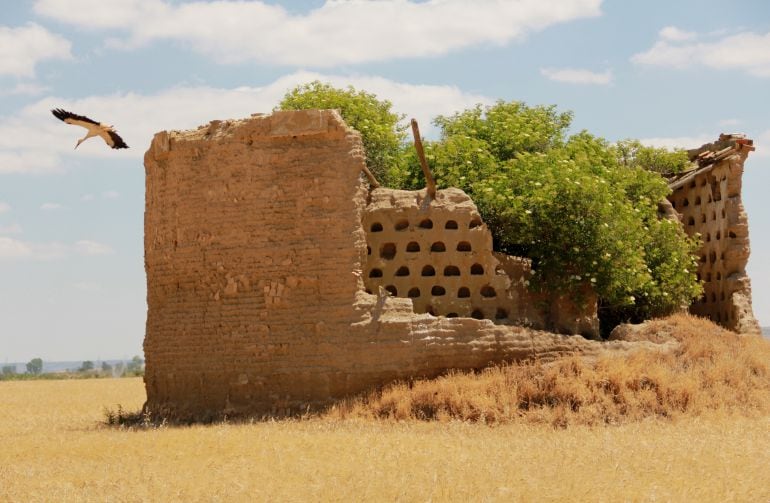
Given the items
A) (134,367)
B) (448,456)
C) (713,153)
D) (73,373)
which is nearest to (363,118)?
(713,153)

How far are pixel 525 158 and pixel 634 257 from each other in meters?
2.86

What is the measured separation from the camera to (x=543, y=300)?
16859mm

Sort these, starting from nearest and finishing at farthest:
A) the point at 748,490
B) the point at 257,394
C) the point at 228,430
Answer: the point at 748,490
the point at 228,430
the point at 257,394

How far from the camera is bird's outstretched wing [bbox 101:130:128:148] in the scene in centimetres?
1639

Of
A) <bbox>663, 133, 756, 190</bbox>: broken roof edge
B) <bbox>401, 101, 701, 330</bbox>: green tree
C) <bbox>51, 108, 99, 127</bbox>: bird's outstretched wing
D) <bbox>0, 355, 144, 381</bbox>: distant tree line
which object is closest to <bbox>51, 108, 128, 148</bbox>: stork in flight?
<bbox>51, 108, 99, 127</bbox>: bird's outstretched wing

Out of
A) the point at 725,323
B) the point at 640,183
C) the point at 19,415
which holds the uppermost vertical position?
the point at 640,183

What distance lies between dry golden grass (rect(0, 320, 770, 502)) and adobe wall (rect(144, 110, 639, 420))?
2.13 feet

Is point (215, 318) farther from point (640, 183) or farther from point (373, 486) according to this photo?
point (640, 183)

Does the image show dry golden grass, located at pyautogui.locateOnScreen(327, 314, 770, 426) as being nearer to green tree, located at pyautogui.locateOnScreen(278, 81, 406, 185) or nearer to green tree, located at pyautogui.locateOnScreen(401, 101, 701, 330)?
green tree, located at pyautogui.locateOnScreen(401, 101, 701, 330)

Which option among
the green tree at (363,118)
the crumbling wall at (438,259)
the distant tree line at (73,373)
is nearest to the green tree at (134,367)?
the distant tree line at (73,373)

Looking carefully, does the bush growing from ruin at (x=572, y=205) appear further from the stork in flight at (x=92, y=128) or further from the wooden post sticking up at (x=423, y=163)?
the stork in flight at (x=92, y=128)

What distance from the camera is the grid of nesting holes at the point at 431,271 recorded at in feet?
52.8

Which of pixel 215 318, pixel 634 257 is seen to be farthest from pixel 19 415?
pixel 634 257

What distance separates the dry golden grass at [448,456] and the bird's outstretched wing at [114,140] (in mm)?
4389
